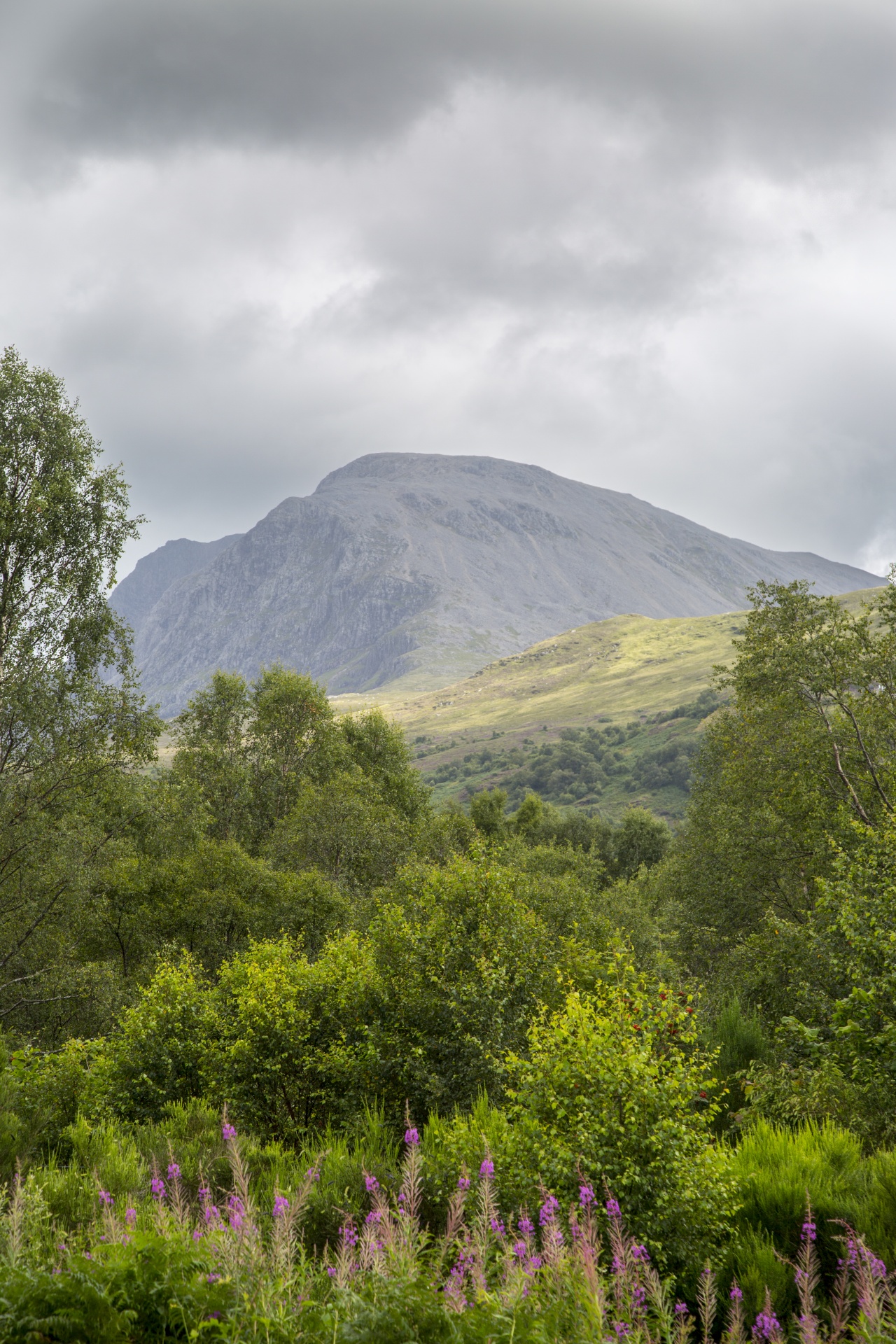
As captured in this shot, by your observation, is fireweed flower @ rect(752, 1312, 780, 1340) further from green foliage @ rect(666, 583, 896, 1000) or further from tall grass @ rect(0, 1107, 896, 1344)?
green foliage @ rect(666, 583, 896, 1000)

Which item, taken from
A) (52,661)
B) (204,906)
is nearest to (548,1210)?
(52,661)

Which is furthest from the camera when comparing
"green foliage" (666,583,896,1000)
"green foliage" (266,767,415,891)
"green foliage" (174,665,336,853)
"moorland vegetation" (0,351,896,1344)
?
"green foliage" (174,665,336,853)

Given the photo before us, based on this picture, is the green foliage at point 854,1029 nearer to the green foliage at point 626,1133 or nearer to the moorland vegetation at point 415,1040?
the moorland vegetation at point 415,1040

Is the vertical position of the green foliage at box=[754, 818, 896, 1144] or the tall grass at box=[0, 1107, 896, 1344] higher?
the tall grass at box=[0, 1107, 896, 1344]

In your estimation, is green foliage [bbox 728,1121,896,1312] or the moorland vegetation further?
green foliage [bbox 728,1121,896,1312]

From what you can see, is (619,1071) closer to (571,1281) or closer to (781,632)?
(571,1281)

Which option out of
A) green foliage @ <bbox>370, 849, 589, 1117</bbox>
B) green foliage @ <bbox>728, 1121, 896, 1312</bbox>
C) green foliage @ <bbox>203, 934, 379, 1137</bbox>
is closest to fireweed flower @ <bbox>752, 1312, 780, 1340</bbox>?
green foliage @ <bbox>728, 1121, 896, 1312</bbox>

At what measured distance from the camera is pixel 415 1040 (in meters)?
20.2

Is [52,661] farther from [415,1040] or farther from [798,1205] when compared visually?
[798,1205]

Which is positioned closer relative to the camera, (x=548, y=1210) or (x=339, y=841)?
(x=548, y=1210)

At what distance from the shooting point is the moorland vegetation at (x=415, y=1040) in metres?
6.44

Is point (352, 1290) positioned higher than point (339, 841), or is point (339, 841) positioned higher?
point (352, 1290)

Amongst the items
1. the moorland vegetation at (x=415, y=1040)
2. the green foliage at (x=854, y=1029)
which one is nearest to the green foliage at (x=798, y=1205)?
the moorland vegetation at (x=415, y=1040)

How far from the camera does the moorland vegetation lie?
6.44 meters
